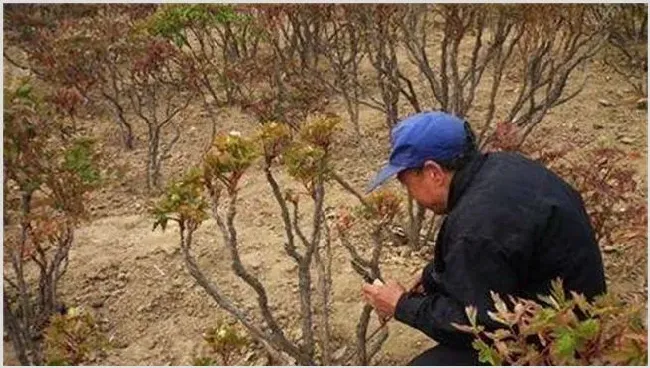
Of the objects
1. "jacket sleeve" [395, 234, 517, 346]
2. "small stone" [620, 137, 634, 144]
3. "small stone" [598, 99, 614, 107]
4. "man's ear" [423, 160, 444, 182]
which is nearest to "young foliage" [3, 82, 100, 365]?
"man's ear" [423, 160, 444, 182]

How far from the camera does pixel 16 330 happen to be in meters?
3.48

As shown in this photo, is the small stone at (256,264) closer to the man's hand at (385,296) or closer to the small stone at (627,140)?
the man's hand at (385,296)

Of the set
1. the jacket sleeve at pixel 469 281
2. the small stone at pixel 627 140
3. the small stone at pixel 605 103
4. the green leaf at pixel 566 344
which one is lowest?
the small stone at pixel 627 140

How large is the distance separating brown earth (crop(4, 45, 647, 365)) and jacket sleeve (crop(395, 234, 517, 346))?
1.22m

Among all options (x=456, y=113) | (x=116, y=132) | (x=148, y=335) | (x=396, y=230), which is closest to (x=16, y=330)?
(x=148, y=335)

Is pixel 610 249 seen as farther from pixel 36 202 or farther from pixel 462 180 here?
pixel 36 202

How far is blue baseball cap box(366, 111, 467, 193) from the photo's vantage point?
254 centimetres

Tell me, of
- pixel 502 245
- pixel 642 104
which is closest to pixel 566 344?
pixel 502 245

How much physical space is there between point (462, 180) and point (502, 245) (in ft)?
0.97

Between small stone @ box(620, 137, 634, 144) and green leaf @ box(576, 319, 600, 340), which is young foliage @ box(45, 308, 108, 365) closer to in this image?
green leaf @ box(576, 319, 600, 340)

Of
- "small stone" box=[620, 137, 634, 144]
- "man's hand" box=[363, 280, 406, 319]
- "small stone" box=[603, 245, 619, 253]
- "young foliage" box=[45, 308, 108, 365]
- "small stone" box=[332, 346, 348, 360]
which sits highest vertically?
"man's hand" box=[363, 280, 406, 319]

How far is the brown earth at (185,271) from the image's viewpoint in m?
3.80

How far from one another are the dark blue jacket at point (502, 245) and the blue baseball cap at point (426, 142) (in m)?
0.08

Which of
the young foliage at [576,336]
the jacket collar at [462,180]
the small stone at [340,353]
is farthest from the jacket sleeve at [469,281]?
the small stone at [340,353]
